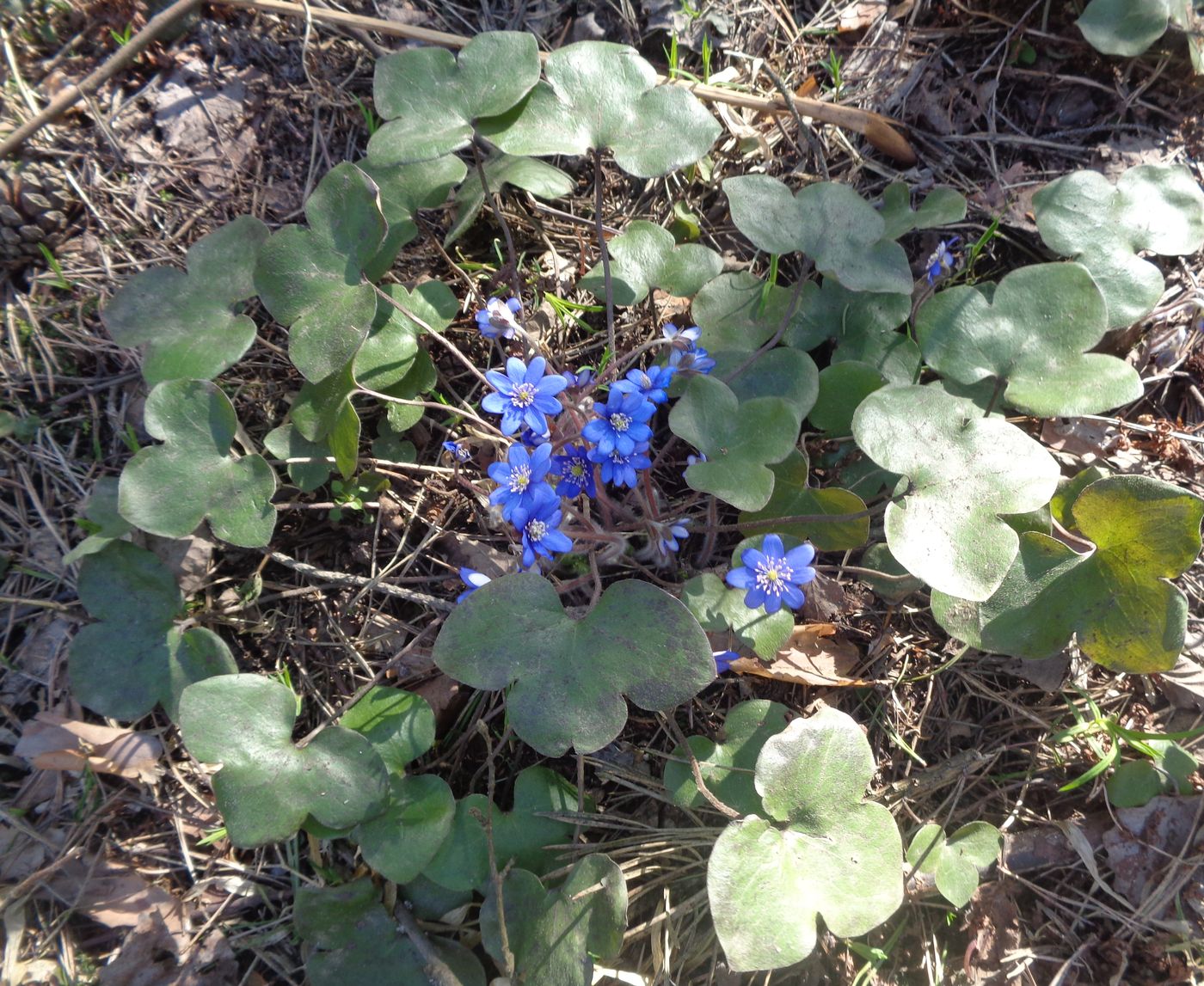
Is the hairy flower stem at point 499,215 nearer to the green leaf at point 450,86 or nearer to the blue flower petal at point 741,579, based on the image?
the green leaf at point 450,86

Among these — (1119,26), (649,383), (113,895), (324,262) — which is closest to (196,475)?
(324,262)

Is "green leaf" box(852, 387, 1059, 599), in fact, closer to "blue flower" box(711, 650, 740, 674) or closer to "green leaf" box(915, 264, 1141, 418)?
"green leaf" box(915, 264, 1141, 418)

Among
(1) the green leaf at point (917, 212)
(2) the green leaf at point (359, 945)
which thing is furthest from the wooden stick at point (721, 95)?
(2) the green leaf at point (359, 945)

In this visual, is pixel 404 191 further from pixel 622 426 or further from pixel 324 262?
pixel 622 426

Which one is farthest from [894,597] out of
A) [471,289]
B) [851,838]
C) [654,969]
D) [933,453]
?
[471,289]

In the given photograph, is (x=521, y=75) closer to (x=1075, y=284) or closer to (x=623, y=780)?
(x=1075, y=284)

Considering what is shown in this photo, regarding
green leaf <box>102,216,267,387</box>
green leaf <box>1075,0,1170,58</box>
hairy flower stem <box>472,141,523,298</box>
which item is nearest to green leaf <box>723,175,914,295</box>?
hairy flower stem <box>472,141,523,298</box>
